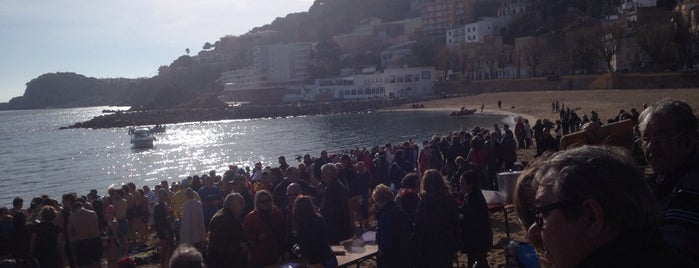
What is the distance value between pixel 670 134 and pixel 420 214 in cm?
304

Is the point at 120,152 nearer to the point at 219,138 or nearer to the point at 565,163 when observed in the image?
the point at 219,138

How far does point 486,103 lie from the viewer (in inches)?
2509

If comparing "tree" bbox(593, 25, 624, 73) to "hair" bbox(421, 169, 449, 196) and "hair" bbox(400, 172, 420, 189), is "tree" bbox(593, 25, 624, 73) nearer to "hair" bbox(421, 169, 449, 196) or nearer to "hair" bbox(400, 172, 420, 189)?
"hair" bbox(400, 172, 420, 189)

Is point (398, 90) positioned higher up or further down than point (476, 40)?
further down

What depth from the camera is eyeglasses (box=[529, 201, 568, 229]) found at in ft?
5.19

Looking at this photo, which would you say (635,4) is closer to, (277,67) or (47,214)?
(277,67)

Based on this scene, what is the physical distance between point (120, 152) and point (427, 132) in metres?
27.0

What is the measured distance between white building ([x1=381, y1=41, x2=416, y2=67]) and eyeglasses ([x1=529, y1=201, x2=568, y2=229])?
10410cm

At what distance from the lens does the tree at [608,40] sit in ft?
195

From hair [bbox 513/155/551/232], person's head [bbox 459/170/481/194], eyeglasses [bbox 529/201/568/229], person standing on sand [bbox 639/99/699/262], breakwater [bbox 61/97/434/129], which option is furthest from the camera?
breakwater [bbox 61/97/434/129]

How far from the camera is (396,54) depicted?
359 feet

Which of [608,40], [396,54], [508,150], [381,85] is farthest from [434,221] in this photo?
[396,54]

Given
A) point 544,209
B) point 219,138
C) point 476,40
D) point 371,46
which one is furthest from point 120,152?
point 371,46

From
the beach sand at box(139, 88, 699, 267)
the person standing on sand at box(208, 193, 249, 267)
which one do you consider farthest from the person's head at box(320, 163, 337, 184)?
the beach sand at box(139, 88, 699, 267)
